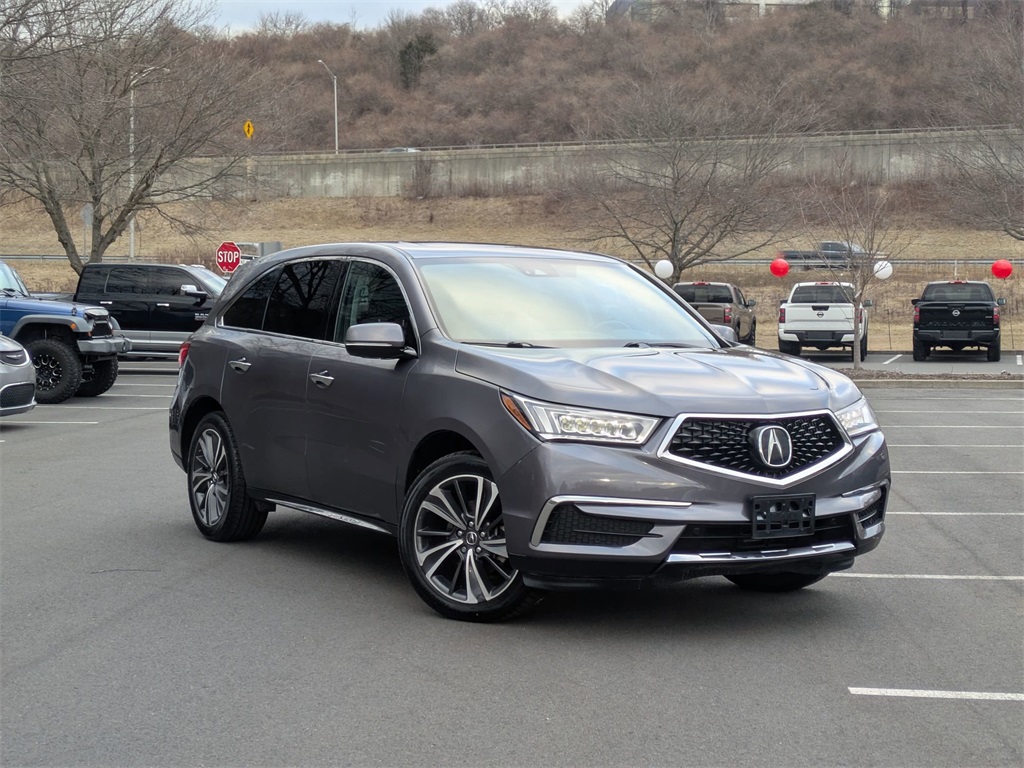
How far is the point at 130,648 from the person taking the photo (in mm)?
5680

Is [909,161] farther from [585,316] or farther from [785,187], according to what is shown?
[585,316]

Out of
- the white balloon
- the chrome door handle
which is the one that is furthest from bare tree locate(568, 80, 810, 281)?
the chrome door handle

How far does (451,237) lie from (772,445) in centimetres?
7133

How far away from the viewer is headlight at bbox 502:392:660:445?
18.4 ft

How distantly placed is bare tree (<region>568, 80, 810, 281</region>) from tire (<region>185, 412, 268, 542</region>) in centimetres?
2938

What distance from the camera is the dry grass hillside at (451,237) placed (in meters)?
48.2

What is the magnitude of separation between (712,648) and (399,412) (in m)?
1.92

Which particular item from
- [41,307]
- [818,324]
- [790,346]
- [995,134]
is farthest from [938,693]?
[995,134]

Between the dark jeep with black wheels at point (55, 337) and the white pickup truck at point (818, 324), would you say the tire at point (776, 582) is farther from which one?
the white pickup truck at point (818, 324)

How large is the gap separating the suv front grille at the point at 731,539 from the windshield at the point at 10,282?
16065 millimetres

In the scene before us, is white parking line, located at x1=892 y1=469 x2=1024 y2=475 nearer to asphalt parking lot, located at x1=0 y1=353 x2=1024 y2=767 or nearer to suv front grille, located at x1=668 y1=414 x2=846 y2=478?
asphalt parking lot, located at x1=0 y1=353 x2=1024 y2=767

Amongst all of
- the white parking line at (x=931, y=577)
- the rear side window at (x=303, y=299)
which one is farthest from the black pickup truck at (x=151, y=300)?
the white parking line at (x=931, y=577)

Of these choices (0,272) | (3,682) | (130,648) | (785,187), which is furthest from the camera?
(785,187)

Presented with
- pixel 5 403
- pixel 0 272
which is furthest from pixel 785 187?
pixel 5 403
